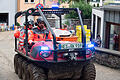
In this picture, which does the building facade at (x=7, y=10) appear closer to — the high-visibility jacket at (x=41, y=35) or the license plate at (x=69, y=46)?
the high-visibility jacket at (x=41, y=35)

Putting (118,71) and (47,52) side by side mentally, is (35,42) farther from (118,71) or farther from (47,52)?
(118,71)

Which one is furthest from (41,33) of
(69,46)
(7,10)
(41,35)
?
(7,10)

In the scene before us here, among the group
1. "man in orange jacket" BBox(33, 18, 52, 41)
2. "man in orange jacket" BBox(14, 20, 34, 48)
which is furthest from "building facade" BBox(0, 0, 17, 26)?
"man in orange jacket" BBox(33, 18, 52, 41)

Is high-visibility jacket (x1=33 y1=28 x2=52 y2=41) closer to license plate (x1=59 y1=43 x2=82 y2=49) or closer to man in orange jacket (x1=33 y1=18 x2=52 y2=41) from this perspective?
man in orange jacket (x1=33 y1=18 x2=52 y2=41)

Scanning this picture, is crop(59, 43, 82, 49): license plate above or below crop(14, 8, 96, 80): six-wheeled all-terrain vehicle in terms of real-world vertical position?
above

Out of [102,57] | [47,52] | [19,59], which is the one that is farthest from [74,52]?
[102,57]

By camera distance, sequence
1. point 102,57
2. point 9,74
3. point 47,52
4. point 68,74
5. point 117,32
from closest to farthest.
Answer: point 47,52
point 68,74
point 9,74
point 102,57
point 117,32

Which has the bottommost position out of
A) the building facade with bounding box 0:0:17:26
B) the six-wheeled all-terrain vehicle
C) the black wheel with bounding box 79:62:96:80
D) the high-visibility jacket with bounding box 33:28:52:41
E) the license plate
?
the black wheel with bounding box 79:62:96:80

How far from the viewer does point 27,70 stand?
9102 mm

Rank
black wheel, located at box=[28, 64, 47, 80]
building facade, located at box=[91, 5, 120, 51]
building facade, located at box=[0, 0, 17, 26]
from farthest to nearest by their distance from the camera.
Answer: building facade, located at box=[0, 0, 17, 26] < building facade, located at box=[91, 5, 120, 51] < black wheel, located at box=[28, 64, 47, 80]

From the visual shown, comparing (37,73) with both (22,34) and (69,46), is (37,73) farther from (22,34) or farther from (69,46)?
(22,34)

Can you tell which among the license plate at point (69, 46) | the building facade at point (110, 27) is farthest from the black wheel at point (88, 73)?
the building facade at point (110, 27)

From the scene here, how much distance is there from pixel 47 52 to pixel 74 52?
0.81 metres

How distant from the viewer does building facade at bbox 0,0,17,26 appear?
36856 millimetres
